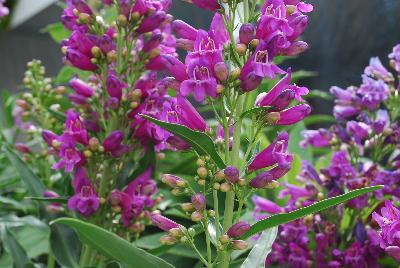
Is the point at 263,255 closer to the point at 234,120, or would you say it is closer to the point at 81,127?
the point at 234,120

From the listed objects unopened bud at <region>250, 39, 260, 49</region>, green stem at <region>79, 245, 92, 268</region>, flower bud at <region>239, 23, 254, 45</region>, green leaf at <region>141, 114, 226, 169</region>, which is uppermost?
flower bud at <region>239, 23, 254, 45</region>

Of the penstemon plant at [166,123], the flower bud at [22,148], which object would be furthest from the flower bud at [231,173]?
the flower bud at [22,148]

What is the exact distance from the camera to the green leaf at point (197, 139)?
0.72 metres

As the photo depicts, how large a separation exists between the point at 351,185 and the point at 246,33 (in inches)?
16.9

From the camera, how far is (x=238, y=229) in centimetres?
75

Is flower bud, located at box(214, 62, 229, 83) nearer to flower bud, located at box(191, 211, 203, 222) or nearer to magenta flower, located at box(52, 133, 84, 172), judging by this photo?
flower bud, located at box(191, 211, 203, 222)

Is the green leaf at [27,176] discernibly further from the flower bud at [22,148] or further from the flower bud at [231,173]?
the flower bud at [231,173]

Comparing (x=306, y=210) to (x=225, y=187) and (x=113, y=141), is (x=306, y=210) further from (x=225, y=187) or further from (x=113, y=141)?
(x=113, y=141)

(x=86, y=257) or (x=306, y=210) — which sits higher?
(x=306, y=210)

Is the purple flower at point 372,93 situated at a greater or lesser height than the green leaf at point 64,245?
greater

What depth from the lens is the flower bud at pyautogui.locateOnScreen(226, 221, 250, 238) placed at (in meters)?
0.75

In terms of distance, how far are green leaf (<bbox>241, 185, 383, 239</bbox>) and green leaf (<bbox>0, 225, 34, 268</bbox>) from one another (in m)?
0.45

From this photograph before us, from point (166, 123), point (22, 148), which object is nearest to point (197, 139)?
point (166, 123)

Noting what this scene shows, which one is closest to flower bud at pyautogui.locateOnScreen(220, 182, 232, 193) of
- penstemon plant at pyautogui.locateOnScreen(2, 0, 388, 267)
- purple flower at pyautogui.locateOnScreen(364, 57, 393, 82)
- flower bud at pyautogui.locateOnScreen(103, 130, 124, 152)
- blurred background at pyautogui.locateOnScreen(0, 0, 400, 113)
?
penstemon plant at pyautogui.locateOnScreen(2, 0, 388, 267)
